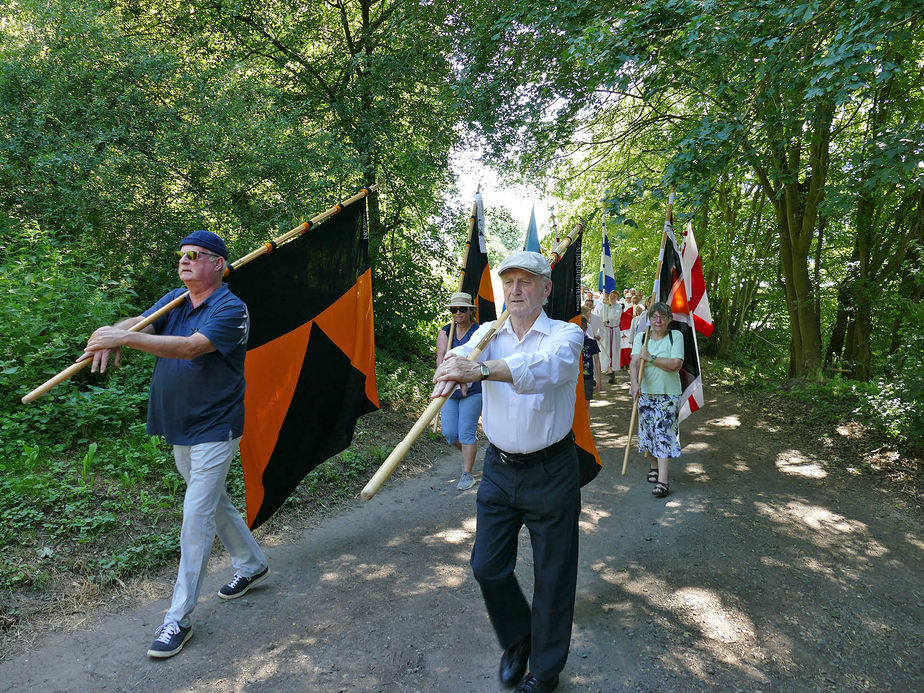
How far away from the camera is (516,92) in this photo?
10.0 metres

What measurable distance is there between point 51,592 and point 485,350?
3163 millimetres

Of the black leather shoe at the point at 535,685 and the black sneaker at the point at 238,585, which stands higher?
the black leather shoe at the point at 535,685

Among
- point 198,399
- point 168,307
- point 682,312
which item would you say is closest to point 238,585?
point 198,399

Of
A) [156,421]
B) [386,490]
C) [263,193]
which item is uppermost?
[263,193]

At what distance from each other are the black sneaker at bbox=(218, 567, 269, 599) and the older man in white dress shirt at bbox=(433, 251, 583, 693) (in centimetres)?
186

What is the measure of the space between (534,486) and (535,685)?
101cm

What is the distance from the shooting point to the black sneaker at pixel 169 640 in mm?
3238

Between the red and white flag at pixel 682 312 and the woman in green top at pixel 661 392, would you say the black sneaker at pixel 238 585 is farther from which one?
the red and white flag at pixel 682 312

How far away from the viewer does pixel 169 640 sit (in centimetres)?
327

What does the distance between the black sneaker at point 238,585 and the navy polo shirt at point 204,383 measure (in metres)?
1.10

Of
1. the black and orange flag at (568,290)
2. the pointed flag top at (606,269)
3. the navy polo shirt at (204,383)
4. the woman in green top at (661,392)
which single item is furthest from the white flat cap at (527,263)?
the pointed flag top at (606,269)

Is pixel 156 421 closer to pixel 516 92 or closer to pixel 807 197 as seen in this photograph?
pixel 516 92

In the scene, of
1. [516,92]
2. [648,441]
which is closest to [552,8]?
[516,92]

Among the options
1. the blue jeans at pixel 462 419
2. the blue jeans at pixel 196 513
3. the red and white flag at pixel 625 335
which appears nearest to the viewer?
the blue jeans at pixel 196 513
